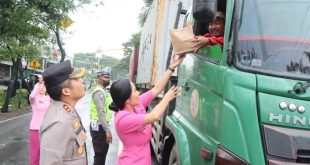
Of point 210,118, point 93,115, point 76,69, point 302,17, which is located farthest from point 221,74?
point 93,115

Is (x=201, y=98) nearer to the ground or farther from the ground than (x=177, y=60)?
nearer to the ground

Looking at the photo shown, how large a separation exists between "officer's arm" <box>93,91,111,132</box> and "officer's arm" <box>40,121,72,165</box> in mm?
3094

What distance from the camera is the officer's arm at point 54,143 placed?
9.32 ft

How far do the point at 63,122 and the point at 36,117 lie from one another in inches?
124

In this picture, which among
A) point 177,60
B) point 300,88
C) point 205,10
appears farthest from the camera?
point 177,60

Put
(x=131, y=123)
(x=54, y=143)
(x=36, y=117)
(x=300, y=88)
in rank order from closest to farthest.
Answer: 1. (x=54, y=143)
2. (x=300, y=88)
3. (x=131, y=123)
4. (x=36, y=117)

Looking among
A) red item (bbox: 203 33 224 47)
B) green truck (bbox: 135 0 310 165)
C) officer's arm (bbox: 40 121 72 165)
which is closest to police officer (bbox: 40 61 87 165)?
officer's arm (bbox: 40 121 72 165)

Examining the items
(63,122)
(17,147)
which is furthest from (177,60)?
(17,147)

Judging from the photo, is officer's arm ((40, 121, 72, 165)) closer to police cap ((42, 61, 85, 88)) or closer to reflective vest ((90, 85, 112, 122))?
police cap ((42, 61, 85, 88))

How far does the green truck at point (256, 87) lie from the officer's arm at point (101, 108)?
2.31 m

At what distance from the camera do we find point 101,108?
6059 millimetres

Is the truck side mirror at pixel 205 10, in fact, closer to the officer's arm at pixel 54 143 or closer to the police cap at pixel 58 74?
the police cap at pixel 58 74

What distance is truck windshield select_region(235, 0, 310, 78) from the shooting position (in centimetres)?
320

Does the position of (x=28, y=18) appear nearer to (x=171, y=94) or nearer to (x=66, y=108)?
(x=171, y=94)
